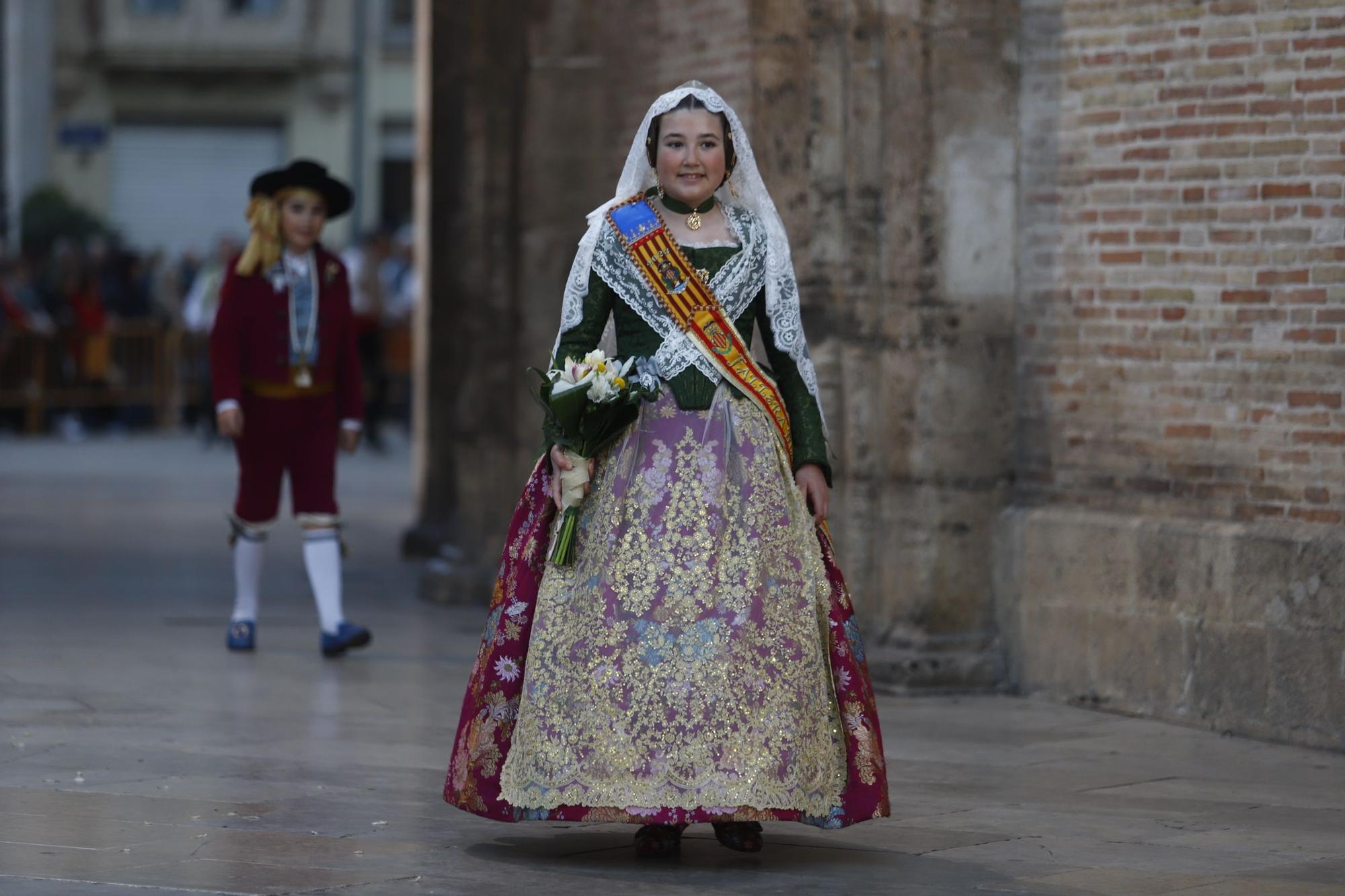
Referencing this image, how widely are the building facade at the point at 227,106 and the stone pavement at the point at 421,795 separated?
107 ft

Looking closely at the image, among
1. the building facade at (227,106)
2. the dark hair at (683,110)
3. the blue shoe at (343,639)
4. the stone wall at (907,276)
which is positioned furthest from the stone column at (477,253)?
the building facade at (227,106)

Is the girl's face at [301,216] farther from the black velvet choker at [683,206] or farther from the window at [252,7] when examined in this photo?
the window at [252,7]

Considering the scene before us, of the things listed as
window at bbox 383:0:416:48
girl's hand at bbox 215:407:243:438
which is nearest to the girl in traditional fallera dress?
girl's hand at bbox 215:407:243:438

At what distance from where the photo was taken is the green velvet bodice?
668cm

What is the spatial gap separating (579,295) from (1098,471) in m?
3.51

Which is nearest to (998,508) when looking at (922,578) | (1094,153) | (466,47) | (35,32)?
(922,578)

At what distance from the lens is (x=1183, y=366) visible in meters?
9.22

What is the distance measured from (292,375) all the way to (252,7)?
35042 mm

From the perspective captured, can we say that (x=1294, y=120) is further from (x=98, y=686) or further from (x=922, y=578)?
(x=98, y=686)

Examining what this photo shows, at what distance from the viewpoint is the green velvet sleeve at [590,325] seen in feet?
22.0

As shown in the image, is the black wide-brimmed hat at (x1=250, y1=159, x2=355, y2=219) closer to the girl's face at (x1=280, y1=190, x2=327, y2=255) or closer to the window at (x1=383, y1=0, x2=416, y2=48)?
the girl's face at (x1=280, y1=190, x2=327, y2=255)

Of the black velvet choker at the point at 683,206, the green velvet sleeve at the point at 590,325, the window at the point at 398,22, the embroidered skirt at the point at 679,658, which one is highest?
the window at the point at 398,22

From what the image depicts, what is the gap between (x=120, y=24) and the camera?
43594 mm

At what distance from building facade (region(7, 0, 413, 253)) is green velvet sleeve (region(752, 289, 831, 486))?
37635 millimetres
